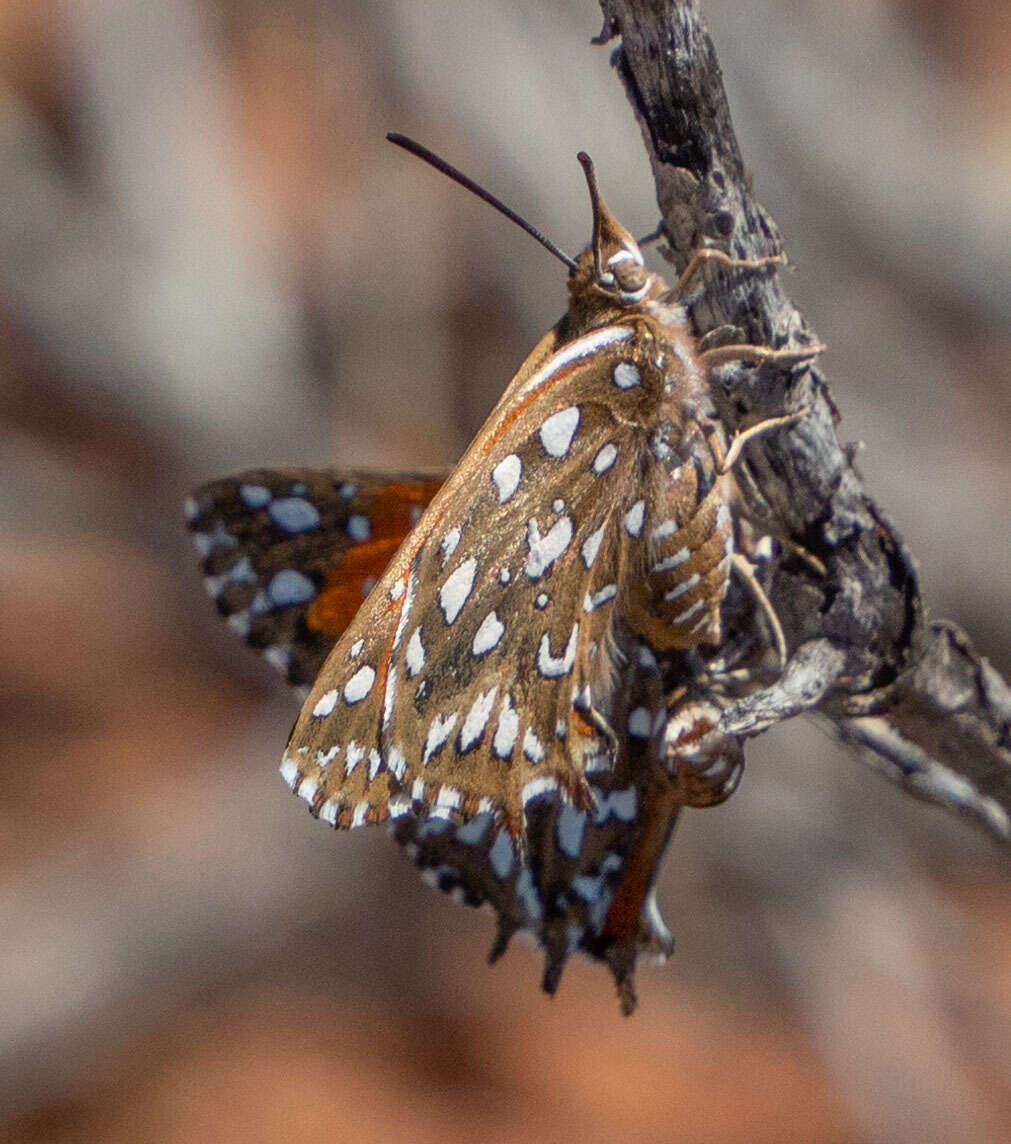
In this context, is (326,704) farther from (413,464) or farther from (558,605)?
(413,464)

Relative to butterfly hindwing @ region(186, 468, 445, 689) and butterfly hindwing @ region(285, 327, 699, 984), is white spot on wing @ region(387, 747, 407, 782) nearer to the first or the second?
butterfly hindwing @ region(285, 327, 699, 984)

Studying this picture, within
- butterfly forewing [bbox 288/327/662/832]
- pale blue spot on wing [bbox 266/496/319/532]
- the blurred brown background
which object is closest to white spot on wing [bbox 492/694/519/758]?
butterfly forewing [bbox 288/327/662/832]

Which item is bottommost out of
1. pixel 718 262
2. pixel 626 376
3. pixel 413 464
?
pixel 413 464

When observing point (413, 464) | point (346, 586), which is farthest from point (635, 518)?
point (413, 464)

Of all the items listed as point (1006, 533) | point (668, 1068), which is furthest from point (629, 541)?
point (668, 1068)

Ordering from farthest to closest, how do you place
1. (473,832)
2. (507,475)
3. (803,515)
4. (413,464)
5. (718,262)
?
(413,464)
(473,832)
(507,475)
(803,515)
(718,262)

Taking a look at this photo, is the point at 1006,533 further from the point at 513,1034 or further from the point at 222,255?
the point at 222,255

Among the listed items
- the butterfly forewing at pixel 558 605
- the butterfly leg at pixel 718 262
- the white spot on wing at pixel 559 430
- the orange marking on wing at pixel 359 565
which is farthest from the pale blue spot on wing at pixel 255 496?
the butterfly leg at pixel 718 262

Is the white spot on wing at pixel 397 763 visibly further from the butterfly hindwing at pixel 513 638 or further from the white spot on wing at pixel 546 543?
the white spot on wing at pixel 546 543
